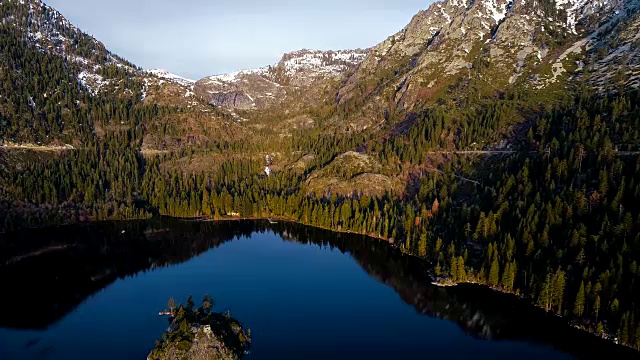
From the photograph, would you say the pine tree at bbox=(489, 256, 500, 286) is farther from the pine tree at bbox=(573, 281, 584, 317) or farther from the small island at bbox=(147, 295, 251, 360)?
the small island at bbox=(147, 295, 251, 360)

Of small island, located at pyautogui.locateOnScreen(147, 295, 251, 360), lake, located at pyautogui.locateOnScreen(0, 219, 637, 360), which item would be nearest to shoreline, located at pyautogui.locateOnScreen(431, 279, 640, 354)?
lake, located at pyautogui.locateOnScreen(0, 219, 637, 360)

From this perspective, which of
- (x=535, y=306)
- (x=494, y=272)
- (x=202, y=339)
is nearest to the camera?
(x=202, y=339)

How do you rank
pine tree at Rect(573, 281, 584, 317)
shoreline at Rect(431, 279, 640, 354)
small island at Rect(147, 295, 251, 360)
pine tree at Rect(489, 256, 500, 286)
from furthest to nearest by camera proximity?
pine tree at Rect(489, 256, 500, 286) < pine tree at Rect(573, 281, 584, 317) < shoreline at Rect(431, 279, 640, 354) < small island at Rect(147, 295, 251, 360)

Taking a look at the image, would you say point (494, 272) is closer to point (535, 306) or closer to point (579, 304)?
point (535, 306)

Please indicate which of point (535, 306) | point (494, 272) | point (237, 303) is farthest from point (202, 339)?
point (535, 306)

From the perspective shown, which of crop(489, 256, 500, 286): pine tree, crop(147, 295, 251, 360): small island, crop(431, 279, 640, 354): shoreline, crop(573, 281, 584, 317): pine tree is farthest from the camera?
crop(489, 256, 500, 286): pine tree

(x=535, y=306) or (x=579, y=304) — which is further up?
(x=579, y=304)

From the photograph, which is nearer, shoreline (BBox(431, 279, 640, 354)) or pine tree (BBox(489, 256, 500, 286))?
shoreline (BBox(431, 279, 640, 354))

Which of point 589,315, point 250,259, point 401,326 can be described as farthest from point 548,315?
point 250,259

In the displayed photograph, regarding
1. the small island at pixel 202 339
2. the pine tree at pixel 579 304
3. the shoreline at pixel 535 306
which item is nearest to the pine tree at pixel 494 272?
the shoreline at pixel 535 306
